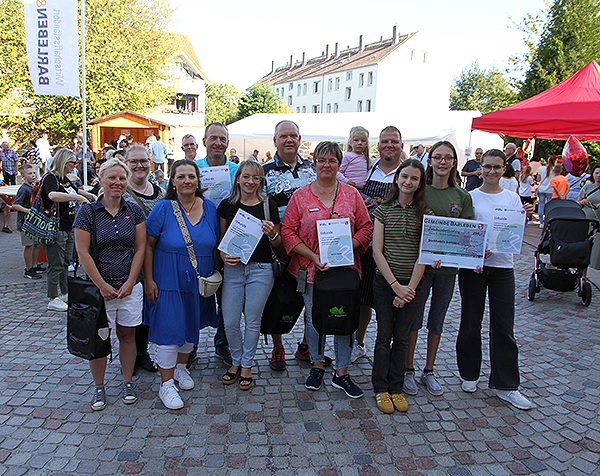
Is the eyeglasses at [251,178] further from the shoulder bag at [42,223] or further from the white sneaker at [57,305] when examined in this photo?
the white sneaker at [57,305]

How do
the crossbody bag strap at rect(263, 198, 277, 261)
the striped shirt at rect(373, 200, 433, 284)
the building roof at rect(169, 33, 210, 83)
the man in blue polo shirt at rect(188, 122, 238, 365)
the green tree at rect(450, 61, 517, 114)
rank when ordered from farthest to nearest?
the green tree at rect(450, 61, 517, 114) < the building roof at rect(169, 33, 210, 83) < the man in blue polo shirt at rect(188, 122, 238, 365) < the crossbody bag strap at rect(263, 198, 277, 261) < the striped shirt at rect(373, 200, 433, 284)

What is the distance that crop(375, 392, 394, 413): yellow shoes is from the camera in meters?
3.51

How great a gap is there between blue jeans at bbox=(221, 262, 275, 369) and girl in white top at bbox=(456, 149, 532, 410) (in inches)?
69.3

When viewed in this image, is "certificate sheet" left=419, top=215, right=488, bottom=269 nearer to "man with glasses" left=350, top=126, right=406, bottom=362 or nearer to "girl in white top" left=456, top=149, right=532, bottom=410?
"girl in white top" left=456, top=149, right=532, bottom=410

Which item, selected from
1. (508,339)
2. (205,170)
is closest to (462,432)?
(508,339)

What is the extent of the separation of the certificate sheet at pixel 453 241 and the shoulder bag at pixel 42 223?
470 centimetres

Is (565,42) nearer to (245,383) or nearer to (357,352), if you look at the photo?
(357,352)

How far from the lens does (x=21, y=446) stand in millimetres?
2949

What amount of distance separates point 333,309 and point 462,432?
4.54 feet

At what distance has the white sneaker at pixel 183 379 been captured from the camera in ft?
12.4

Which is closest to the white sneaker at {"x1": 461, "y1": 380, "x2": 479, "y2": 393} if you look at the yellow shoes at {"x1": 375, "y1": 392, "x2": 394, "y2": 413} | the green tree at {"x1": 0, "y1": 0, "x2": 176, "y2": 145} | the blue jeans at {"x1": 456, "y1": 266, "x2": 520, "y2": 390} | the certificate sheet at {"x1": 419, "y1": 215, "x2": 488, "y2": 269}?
the blue jeans at {"x1": 456, "y1": 266, "x2": 520, "y2": 390}

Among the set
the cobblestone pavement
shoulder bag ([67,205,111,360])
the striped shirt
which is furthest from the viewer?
the striped shirt

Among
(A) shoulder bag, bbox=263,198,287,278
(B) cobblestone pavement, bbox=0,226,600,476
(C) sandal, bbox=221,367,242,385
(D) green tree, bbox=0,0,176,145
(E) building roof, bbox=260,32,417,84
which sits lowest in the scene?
(B) cobblestone pavement, bbox=0,226,600,476

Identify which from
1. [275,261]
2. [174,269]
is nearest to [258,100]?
[275,261]
